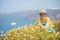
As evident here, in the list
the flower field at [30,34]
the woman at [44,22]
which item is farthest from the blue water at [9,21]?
the woman at [44,22]

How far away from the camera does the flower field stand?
291cm

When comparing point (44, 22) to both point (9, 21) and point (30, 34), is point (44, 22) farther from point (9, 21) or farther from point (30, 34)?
point (9, 21)

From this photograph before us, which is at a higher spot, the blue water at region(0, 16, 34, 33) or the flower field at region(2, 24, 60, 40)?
the blue water at region(0, 16, 34, 33)

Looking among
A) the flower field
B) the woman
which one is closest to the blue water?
the flower field

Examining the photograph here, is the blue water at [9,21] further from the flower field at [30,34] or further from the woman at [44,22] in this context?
the woman at [44,22]

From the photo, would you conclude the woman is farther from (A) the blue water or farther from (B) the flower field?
(A) the blue water

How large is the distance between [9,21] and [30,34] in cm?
43

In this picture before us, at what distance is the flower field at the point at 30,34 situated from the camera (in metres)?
2.91

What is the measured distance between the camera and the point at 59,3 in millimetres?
3201

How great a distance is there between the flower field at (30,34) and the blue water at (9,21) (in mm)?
72

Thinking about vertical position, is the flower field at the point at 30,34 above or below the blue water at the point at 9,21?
below

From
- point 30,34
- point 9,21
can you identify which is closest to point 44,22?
point 30,34

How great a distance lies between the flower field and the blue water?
72 millimetres

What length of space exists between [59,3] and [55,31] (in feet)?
1.60
